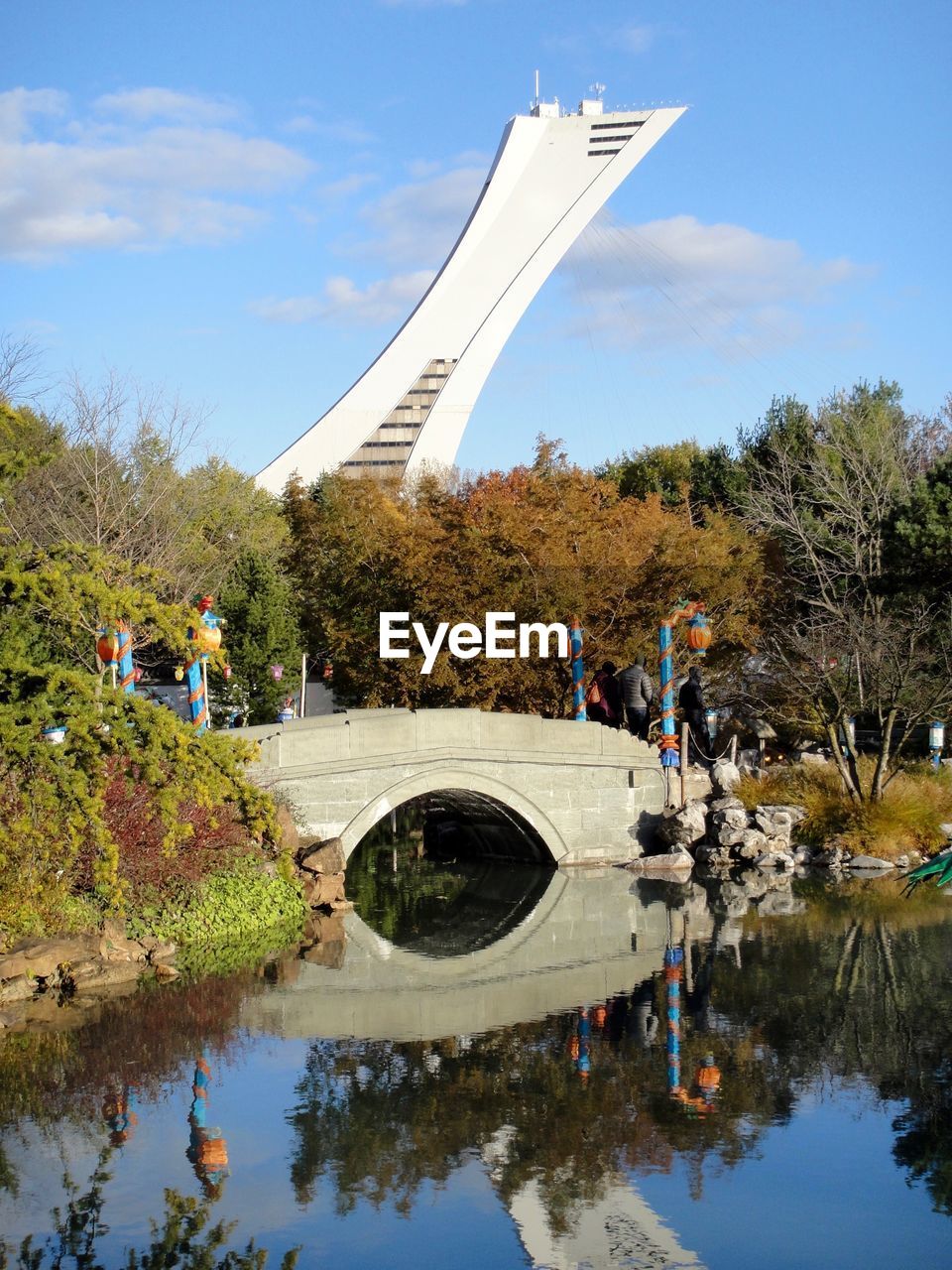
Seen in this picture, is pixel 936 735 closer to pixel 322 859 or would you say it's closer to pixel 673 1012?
pixel 322 859

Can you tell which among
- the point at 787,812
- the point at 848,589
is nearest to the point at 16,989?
the point at 787,812

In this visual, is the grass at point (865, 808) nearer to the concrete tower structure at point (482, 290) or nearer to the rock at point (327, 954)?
the rock at point (327, 954)

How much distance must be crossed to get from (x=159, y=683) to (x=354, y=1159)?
27.0m

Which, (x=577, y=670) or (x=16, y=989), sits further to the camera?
(x=577, y=670)

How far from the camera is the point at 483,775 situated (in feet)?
86.9

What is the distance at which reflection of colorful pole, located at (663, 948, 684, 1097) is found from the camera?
49.1ft

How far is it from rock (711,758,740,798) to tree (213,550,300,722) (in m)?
10.9

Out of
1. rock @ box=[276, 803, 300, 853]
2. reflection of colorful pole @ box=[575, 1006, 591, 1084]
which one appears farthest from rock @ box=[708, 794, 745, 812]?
reflection of colorful pole @ box=[575, 1006, 591, 1084]

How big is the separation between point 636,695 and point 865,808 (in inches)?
203

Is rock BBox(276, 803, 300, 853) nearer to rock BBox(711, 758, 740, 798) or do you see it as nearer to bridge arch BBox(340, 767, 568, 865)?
bridge arch BBox(340, 767, 568, 865)

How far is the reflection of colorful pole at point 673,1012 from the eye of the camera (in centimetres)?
1498

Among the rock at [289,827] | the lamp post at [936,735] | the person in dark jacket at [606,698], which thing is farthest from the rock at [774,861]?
the rock at [289,827]

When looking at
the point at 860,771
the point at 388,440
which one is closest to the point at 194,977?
the point at 860,771

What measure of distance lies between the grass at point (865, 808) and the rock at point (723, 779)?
0.94 ft
